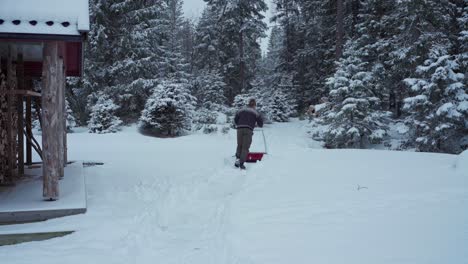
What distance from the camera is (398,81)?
18750 millimetres

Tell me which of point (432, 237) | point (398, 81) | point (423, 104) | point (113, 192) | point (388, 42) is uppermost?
point (388, 42)

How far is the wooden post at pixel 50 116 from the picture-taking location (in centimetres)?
529

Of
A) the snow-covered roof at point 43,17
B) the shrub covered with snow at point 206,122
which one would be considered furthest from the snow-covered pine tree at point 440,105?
the snow-covered roof at point 43,17

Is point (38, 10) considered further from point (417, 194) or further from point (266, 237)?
point (417, 194)

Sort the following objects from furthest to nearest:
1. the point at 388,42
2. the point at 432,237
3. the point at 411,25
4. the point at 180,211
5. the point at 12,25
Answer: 1. the point at 388,42
2. the point at 411,25
3. the point at 180,211
4. the point at 12,25
5. the point at 432,237

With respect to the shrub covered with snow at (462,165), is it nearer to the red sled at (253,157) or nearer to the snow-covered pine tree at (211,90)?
the red sled at (253,157)

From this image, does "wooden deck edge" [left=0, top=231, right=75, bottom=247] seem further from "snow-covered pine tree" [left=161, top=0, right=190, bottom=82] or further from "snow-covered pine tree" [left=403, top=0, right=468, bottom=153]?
"snow-covered pine tree" [left=161, top=0, right=190, bottom=82]

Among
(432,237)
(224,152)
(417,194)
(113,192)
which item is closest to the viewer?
(432,237)

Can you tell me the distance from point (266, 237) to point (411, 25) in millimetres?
15392

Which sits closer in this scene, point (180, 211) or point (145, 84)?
point (180, 211)

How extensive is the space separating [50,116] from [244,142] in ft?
16.5

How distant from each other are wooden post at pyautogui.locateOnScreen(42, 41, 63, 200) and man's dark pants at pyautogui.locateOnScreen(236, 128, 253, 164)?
15.7ft

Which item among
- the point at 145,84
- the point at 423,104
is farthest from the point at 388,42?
the point at 145,84

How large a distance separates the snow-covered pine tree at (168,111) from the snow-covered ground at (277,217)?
8.46m
